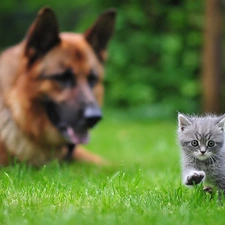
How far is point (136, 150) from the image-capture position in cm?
697

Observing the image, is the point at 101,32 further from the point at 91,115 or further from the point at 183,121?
the point at 183,121

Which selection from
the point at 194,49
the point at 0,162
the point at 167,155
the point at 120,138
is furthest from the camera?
the point at 194,49

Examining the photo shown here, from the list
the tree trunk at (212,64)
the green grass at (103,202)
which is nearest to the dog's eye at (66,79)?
the green grass at (103,202)

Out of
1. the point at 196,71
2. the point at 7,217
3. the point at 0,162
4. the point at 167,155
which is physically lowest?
the point at 196,71

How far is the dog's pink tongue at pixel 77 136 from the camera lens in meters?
5.20

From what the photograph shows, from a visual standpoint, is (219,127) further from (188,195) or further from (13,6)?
(13,6)

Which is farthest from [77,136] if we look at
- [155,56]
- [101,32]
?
[155,56]

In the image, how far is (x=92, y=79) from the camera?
538 centimetres

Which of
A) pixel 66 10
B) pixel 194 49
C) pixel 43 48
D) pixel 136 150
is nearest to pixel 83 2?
pixel 66 10

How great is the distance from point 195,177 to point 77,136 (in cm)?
214

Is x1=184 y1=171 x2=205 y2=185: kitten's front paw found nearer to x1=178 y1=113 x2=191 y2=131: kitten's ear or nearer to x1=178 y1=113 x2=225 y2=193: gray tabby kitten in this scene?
x1=178 y1=113 x2=225 y2=193: gray tabby kitten

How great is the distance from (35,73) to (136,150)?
2152 mm

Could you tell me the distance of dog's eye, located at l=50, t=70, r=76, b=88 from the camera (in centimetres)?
518

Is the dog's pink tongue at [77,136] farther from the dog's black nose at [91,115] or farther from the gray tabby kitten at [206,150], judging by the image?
the gray tabby kitten at [206,150]
